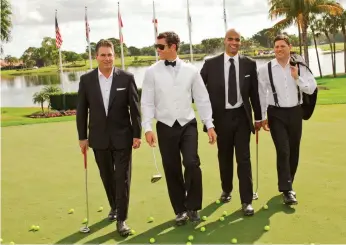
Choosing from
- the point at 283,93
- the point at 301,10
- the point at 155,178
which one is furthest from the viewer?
the point at 301,10

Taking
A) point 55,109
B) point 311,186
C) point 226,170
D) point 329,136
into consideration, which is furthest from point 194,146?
point 55,109

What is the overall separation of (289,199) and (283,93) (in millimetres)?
1263

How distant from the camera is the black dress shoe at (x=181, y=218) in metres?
4.94

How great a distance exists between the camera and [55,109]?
31328mm

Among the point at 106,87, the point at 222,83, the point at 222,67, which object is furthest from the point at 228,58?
the point at 106,87

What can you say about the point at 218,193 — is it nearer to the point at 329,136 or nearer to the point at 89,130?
the point at 89,130

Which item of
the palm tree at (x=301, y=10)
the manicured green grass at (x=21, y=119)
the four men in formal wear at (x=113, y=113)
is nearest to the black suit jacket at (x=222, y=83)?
the four men in formal wear at (x=113, y=113)

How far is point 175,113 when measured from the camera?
5012 millimetres

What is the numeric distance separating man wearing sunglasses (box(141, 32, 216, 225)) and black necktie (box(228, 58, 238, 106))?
36cm

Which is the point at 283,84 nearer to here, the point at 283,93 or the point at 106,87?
the point at 283,93

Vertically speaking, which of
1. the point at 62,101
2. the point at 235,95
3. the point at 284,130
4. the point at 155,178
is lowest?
the point at 62,101

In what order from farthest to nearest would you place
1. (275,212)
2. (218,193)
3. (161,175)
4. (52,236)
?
(161,175) < (218,193) < (275,212) < (52,236)

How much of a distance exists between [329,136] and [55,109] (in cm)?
2466

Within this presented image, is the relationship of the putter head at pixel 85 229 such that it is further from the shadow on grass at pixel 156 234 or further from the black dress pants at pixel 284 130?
the black dress pants at pixel 284 130
